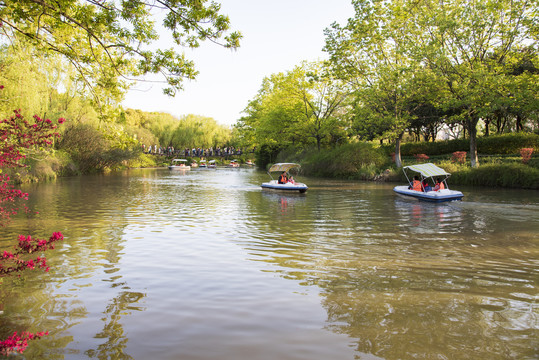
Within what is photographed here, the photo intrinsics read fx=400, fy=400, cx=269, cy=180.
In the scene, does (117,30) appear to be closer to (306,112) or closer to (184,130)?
(306,112)

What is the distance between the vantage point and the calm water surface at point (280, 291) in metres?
5.08

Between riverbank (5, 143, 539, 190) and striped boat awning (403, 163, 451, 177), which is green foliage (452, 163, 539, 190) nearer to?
riverbank (5, 143, 539, 190)

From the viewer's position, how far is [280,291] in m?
7.13

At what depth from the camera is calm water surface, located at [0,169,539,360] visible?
5082mm

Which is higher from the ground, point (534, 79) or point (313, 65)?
point (313, 65)

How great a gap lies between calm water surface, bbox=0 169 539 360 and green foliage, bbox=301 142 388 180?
1023 inches

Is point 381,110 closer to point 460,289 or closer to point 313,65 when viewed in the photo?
point 313,65

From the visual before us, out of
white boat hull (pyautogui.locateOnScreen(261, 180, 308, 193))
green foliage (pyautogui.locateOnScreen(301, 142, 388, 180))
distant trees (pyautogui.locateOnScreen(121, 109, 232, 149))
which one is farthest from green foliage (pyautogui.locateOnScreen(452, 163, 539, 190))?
distant trees (pyautogui.locateOnScreen(121, 109, 232, 149))

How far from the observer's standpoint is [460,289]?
283 inches

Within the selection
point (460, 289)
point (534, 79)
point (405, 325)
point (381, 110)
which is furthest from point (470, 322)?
point (381, 110)

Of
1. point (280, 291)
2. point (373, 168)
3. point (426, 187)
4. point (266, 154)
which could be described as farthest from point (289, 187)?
point (266, 154)

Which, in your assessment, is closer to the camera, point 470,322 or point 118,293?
point 470,322

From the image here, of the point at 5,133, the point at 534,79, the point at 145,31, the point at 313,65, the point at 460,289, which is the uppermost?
the point at 313,65

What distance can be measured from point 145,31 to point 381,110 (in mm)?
33526
